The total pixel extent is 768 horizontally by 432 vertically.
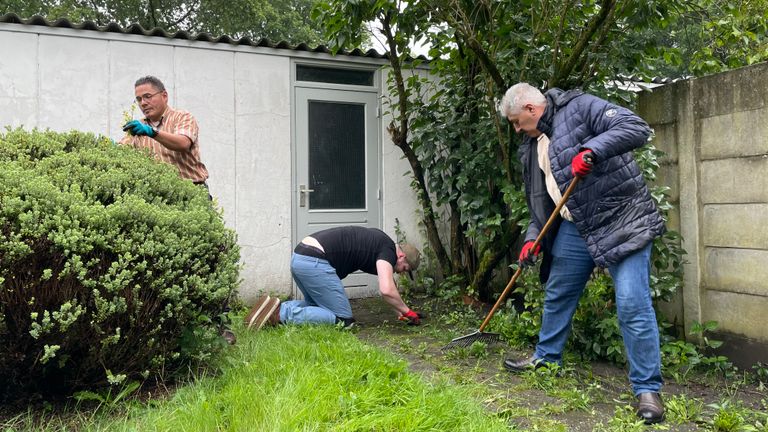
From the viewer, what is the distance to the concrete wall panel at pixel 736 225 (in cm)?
370

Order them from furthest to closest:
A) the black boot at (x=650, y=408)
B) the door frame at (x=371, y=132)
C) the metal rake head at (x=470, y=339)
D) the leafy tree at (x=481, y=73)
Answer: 1. the door frame at (x=371, y=132)
2. the leafy tree at (x=481, y=73)
3. the metal rake head at (x=470, y=339)
4. the black boot at (x=650, y=408)

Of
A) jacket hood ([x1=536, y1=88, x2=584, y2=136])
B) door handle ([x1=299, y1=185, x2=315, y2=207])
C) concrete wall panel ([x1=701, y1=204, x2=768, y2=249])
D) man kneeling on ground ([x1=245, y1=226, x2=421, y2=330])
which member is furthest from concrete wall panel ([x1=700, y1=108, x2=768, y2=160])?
door handle ([x1=299, y1=185, x2=315, y2=207])

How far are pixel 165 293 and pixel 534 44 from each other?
360 cm

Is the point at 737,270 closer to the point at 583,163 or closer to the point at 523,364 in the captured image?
the point at 523,364

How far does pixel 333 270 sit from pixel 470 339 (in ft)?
4.72

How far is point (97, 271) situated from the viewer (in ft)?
8.43

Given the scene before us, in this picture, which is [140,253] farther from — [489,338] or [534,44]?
[534,44]

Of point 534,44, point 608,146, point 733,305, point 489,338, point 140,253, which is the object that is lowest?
point 489,338

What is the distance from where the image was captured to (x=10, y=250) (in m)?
2.39

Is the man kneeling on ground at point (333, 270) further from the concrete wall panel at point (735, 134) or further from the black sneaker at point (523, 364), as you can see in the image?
the concrete wall panel at point (735, 134)

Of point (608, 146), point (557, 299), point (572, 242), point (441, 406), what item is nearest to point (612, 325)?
point (557, 299)

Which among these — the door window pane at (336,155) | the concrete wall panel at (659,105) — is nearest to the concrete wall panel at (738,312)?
the concrete wall panel at (659,105)

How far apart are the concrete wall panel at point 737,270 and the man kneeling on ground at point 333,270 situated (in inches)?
92.5

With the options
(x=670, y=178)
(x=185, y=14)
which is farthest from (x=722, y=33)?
(x=185, y=14)
